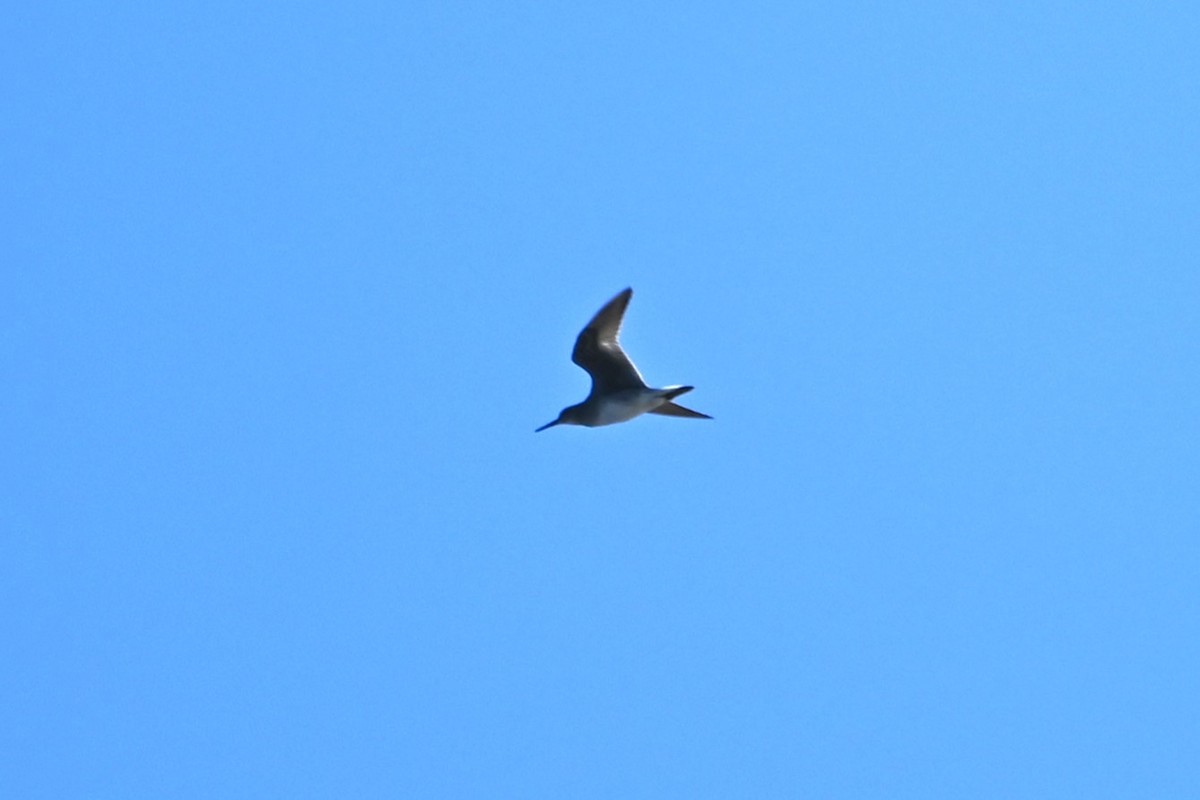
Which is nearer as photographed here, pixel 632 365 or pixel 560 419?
pixel 632 365

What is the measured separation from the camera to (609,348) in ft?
62.5

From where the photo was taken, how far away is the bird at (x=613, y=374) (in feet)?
61.8

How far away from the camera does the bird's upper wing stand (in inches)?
744

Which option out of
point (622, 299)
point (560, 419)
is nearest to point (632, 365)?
point (622, 299)

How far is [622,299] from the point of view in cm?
1894

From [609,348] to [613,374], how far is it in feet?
1.15

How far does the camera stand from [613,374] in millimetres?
19156

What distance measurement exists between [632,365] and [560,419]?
2.11m

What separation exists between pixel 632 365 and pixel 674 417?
4.22 feet

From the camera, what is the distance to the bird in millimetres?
18844

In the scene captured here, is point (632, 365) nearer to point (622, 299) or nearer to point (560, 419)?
point (622, 299)

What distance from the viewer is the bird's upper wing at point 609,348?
1889cm

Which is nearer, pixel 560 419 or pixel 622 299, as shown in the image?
pixel 622 299

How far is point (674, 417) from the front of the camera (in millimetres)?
19891
